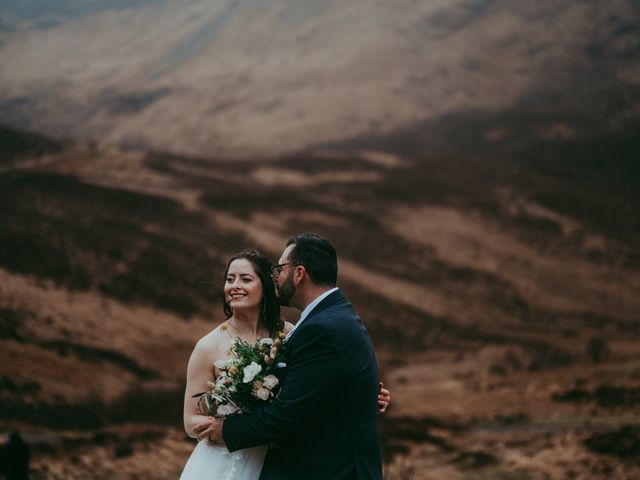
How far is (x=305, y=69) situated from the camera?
39281mm

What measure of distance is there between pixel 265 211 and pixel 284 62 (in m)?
11.8

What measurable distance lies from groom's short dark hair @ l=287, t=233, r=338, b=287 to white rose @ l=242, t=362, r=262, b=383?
452 millimetres

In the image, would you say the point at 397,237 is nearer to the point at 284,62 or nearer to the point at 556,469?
the point at 284,62

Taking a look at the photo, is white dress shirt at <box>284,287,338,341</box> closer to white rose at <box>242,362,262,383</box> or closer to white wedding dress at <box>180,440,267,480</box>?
white rose at <box>242,362,262,383</box>

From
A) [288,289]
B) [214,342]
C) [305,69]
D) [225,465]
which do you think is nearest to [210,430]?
[225,465]

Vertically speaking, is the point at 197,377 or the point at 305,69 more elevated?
the point at 305,69

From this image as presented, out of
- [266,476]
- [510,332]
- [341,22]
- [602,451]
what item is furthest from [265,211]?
[266,476]

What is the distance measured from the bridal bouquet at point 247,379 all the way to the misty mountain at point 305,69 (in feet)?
109

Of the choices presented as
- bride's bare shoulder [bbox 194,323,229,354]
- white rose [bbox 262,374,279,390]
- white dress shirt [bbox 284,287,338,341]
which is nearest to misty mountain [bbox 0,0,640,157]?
bride's bare shoulder [bbox 194,323,229,354]

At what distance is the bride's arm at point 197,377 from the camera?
348 centimetres

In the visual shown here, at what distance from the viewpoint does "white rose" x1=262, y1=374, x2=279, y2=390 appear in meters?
3.16

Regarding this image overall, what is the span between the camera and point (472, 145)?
37.2 m

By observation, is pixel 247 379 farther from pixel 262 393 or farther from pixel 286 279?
pixel 286 279

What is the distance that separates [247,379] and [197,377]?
1.62 feet
